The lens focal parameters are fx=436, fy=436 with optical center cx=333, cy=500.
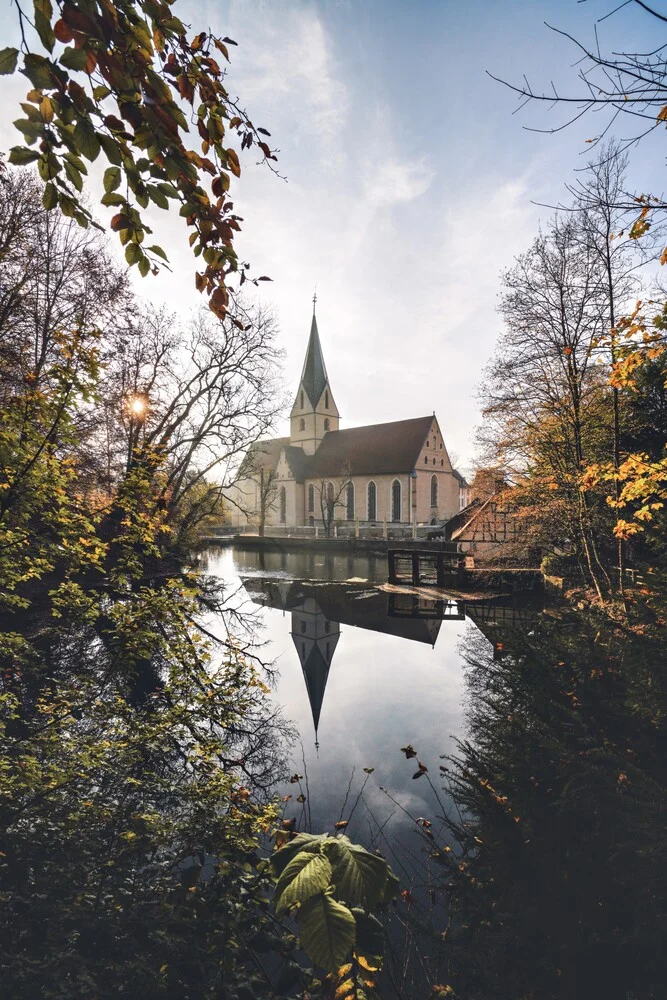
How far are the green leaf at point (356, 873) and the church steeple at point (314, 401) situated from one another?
60.1 metres

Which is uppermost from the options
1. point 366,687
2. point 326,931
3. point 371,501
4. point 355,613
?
point 371,501

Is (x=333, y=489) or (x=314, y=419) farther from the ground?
(x=314, y=419)

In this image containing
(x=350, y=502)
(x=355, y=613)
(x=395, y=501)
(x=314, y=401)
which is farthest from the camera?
(x=314, y=401)

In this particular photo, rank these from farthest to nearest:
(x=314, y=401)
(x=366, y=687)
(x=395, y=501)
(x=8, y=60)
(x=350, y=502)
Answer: (x=314, y=401)
(x=350, y=502)
(x=395, y=501)
(x=366, y=687)
(x=8, y=60)

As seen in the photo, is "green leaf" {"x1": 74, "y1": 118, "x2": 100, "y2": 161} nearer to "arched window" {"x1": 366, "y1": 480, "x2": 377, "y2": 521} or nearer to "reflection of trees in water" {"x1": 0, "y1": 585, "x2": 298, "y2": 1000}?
"reflection of trees in water" {"x1": 0, "y1": 585, "x2": 298, "y2": 1000}

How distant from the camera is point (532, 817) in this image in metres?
3.40

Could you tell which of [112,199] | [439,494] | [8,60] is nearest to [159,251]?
[112,199]

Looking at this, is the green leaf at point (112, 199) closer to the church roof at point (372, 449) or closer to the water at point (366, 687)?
the water at point (366, 687)

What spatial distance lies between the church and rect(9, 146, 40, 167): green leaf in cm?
4043

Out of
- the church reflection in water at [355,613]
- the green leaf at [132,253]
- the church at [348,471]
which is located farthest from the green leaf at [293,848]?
the church at [348,471]

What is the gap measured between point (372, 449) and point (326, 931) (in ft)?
173

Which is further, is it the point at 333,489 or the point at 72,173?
the point at 333,489

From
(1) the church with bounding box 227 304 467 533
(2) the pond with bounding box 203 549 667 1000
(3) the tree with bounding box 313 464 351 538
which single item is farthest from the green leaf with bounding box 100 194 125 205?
(3) the tree with bounding box 313 464 351 538

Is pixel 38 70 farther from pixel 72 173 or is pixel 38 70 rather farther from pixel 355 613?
pixel 355 613
